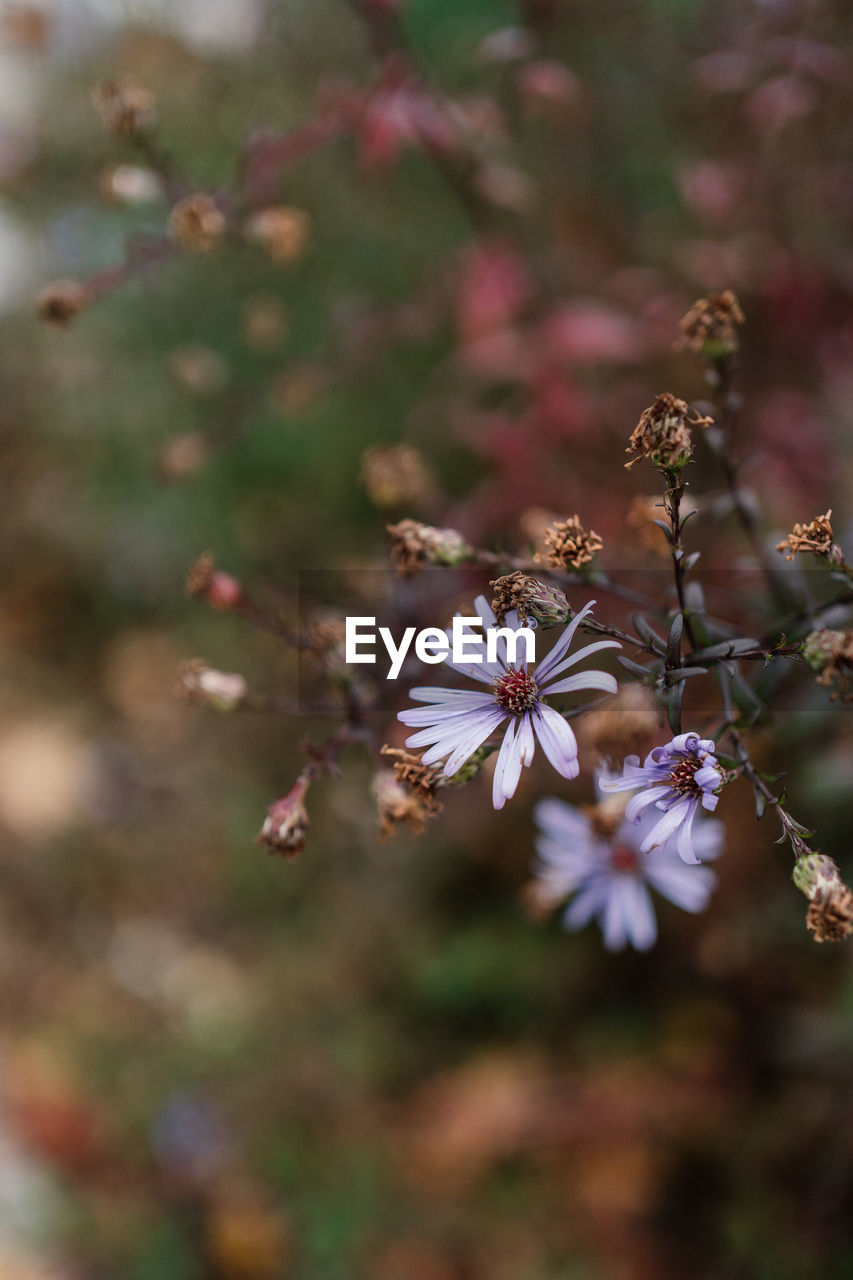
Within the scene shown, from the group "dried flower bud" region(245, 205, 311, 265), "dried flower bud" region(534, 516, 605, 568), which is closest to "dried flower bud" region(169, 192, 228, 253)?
"dried flower bud" region(245, 205, 311, 265)

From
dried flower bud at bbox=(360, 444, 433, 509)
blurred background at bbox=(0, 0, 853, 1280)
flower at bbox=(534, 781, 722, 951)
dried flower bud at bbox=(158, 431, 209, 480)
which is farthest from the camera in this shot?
blurred background at bbox=(0, 0, 853, 1280)

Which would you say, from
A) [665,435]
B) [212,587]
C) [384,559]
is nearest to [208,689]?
[212,587]

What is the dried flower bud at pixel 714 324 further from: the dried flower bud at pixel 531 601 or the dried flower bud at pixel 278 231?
the dried flower bud at pixel 278 231

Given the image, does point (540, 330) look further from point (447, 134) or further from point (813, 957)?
point (813, 957)

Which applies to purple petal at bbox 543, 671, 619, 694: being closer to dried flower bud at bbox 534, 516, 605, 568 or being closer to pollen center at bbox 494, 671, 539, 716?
pollen center at bbox 494, 671, 539, 716

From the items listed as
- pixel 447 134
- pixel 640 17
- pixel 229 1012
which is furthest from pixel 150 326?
pixel 229 1012

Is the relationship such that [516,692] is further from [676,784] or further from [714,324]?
[714,324]

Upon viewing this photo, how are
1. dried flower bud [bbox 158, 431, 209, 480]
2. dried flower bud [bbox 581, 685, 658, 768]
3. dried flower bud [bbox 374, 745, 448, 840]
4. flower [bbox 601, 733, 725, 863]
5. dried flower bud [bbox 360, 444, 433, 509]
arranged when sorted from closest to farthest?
flower [bbox 601, 733, 725, 863] < dried flower bud [bbox 374, 745, 448, 840] < dried flower bud [bbox 581, 685, 658, 768] < dried flower bud [bbox 360, 444, 433, 509] < dried flower bud [bbox 158, 431, 209, 480]
